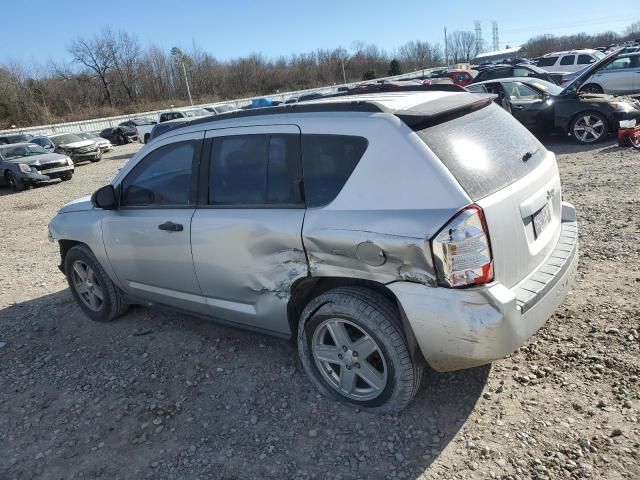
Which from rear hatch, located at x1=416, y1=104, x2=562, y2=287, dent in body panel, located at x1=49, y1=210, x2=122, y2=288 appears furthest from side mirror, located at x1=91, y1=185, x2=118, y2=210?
rear hatch, located at x1=416, y1=104, x2=562, y2=287

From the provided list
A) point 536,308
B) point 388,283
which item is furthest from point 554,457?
point 388,283

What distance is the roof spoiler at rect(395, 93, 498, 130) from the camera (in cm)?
264

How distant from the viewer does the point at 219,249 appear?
3.29 metres

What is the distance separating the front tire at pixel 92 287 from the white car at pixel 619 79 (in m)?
17.2

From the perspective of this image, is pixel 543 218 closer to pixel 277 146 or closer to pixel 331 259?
pixel 331 259

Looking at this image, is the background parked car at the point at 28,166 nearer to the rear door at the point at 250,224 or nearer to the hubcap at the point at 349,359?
the rear door at the point at 250,224

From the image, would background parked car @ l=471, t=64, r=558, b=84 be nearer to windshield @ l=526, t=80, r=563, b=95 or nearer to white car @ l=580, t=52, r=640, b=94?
white car @ l=580, t=52, r=640, b=94

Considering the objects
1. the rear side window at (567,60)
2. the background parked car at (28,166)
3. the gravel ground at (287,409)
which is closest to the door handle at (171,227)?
the gravel ground at (287,409)

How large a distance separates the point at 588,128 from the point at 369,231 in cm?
985

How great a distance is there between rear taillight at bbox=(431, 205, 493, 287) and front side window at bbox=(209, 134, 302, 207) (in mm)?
937

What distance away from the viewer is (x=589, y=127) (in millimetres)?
10461

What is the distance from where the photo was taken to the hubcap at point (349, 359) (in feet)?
9.43

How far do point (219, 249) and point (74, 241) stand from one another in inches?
87.3

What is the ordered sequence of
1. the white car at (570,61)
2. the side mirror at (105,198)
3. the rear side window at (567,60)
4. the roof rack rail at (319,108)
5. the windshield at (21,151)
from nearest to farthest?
the roof rack rail at (319,108)
the side mirror at (105,198)
the windshield at (21,151)
the white car at (570,61)
the rear side window at (567,60)
